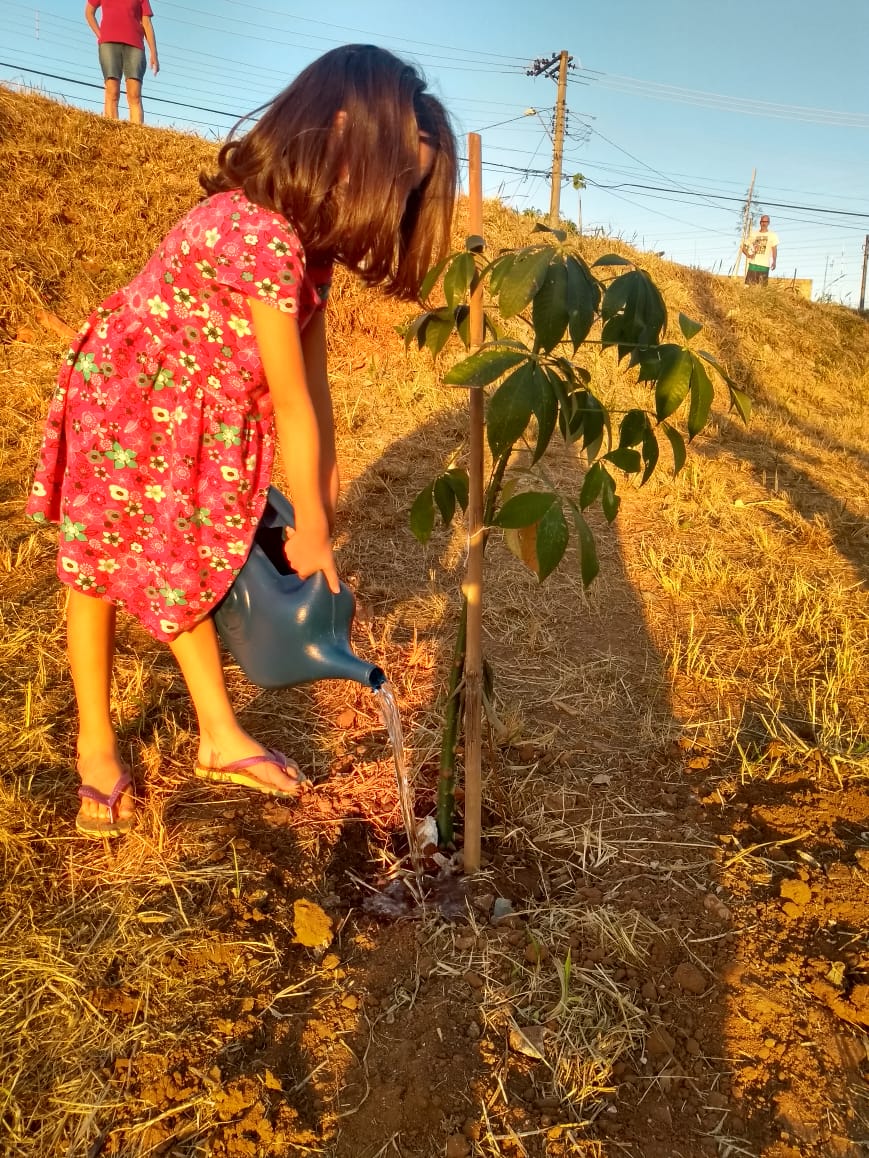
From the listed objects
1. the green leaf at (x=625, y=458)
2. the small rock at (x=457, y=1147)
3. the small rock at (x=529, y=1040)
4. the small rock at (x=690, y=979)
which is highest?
the green leaf at (x=625, y=458)

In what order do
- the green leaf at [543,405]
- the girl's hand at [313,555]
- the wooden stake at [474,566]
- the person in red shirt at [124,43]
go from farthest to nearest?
1. the person in red shirt at [124,43]
2. the girl's hand at [313,555]
3. the wooden stake at [474,566]
4. the green leaf at [543,405]

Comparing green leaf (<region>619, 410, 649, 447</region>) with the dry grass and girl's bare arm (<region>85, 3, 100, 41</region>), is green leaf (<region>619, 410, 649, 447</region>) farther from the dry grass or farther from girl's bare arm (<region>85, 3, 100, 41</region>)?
girl's bare arm (<region>85, 3, 100, 41</region>)

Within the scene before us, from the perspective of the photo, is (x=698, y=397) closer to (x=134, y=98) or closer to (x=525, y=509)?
(x=525, y=509)

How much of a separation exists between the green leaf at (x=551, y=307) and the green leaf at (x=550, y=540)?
21 cm

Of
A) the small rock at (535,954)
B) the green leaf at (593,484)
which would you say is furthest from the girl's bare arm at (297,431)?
the small rock at (535,954)

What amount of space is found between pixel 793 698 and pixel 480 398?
57.7 inches

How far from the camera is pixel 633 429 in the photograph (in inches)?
41.8

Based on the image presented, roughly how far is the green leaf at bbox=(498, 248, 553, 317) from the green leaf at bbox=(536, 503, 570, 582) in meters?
0.25

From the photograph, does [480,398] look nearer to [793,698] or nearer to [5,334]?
[793,698]

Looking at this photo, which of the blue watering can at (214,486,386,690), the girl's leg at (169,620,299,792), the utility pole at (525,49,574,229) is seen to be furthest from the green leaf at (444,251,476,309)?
the utility pole at (525,49,574,229)

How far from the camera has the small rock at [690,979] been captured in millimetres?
1260

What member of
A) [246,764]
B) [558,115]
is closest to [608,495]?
[246,764]

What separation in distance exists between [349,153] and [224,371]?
411 millimetres

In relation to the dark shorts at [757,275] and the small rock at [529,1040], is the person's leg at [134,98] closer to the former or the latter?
the small rock at [529,1040]
